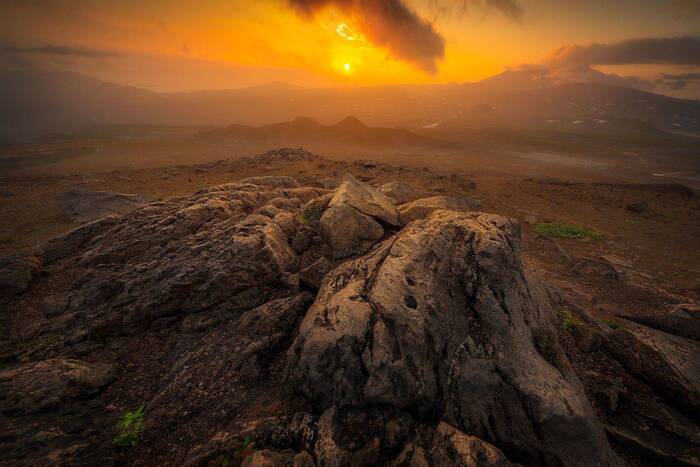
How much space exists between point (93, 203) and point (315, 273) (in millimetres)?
19672

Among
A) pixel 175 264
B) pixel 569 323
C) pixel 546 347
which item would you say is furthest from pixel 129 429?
pixel 569 323

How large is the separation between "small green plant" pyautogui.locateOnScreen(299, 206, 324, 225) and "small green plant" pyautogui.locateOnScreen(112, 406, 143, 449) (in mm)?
6550

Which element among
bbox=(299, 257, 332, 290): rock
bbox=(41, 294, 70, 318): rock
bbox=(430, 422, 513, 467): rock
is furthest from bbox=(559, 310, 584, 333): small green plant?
bbox=(41, 294, 70, 318): rock

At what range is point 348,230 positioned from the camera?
340 inches

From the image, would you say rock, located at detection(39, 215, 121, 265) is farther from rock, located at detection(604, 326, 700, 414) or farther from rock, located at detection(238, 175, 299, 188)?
rock, located at detection(604, 326, 700, 414)

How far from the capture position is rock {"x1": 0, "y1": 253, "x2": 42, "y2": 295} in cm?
903

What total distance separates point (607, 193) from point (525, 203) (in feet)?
33.3

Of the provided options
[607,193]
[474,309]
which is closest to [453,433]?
[474,309]

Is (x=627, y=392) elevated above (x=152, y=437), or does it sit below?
below

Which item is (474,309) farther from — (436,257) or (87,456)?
(87,456)

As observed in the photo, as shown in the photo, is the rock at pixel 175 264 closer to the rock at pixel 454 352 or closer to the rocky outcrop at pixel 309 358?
the rocky outcrop at pixel 309 358

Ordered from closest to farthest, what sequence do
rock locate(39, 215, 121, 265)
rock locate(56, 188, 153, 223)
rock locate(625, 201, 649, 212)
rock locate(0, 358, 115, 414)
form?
1. rock locate(0, 358, 115, 414)
2. rock locate(39, 215, 121, 265)
3. rock locate(56, 188, 153, 223)
4. rock locate(625, 201, 649, 212)

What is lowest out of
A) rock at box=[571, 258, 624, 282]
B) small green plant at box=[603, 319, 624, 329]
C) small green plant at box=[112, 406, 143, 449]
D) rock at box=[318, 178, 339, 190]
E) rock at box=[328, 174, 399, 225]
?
rock at box=[571, 258, 624, 282]

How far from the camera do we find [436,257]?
6.49 m
